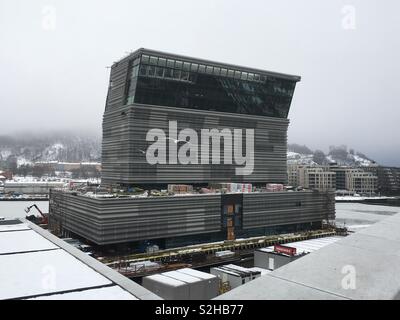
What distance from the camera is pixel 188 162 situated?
292 ft

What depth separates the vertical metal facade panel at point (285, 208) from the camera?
8462 cm

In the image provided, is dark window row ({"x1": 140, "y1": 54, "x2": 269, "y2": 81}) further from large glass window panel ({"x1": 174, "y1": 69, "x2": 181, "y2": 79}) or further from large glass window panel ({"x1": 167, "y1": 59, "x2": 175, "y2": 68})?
large glass window panel ({"x1": 174, "y1": 69, "x2": 181, "y2": 79})

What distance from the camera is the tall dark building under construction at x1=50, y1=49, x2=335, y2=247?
226 feet

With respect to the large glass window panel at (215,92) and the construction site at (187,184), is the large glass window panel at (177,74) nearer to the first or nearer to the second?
the large glass window panel at (215,92)

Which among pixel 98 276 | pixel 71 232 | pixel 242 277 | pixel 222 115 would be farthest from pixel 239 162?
pixel 98 276

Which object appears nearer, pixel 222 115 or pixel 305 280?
pixel 305 280

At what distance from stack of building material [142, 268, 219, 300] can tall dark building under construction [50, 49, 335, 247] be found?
28.8m

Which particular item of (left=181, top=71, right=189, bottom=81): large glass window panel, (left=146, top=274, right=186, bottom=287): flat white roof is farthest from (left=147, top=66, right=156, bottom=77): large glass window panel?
(left=146, top=274, right=186, bottom=287): flat white roof

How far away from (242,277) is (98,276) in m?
27.0

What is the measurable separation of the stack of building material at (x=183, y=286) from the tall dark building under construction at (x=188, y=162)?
28.8 metres

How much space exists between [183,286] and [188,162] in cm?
5587

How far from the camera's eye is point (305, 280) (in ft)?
21.3

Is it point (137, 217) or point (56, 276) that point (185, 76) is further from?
point (56, 276)

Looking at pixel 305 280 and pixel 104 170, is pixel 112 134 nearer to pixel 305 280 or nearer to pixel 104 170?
pixel 104 170
